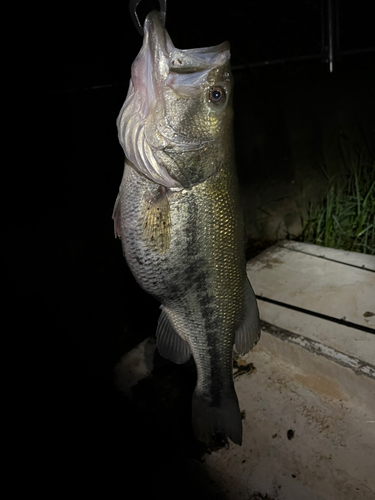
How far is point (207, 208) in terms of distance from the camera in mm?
1381

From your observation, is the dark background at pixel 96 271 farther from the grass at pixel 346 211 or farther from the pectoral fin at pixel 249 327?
the grass at pixel 346 211

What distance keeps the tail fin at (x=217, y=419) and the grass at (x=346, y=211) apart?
9.25 feet

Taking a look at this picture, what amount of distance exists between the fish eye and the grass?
304 centimetres

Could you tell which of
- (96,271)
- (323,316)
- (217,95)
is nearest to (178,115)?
(217,95)

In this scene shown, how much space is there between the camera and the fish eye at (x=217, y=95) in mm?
1314

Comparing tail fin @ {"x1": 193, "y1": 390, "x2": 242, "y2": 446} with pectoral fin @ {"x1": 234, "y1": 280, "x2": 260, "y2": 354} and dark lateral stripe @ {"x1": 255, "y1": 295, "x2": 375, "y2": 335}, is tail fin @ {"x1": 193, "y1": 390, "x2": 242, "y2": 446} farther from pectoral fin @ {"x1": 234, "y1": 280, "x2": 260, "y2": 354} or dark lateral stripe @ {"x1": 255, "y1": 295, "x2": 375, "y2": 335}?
dark lateral stripe @ {"x1": 255, "y1": 295, "x2": 375, "y2": 335}

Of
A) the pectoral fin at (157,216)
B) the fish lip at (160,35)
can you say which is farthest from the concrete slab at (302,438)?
the fish lip at (160,35)

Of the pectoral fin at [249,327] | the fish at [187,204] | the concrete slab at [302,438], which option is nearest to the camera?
the fish at [187,204]

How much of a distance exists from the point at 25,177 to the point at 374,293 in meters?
2.56

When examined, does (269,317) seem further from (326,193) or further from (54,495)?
(326,193)

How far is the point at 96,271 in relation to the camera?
2.73m

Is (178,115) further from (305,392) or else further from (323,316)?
(305,392)

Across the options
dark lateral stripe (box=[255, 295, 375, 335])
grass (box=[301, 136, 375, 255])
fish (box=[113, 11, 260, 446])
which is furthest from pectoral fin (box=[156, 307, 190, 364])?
grass (box=[301, 136, 375, 255])

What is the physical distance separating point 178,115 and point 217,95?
18 centimetres
